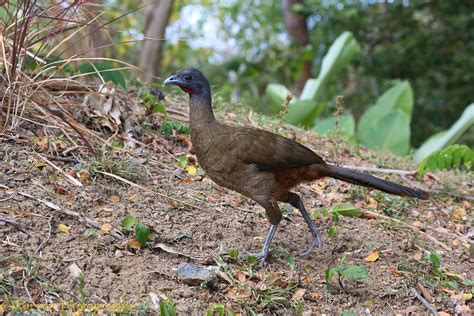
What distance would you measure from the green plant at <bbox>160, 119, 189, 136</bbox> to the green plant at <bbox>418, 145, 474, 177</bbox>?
6.15ft

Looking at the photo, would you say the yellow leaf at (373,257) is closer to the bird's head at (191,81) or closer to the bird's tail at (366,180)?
the bird's tail at (366,180)

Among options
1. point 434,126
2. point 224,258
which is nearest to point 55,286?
point 224,258

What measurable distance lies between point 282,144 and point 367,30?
740cm

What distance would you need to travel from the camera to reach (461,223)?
4684 millimetres

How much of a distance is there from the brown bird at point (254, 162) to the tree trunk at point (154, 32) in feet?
16.7

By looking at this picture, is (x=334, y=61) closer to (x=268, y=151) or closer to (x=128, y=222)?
(x=268, y=151)

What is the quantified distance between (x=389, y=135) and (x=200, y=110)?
3451mm

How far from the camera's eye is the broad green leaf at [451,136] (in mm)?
6062

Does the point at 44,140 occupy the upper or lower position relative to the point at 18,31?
lower

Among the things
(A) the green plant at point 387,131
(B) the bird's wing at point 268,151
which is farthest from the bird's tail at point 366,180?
(A) the green plant at point 387,131

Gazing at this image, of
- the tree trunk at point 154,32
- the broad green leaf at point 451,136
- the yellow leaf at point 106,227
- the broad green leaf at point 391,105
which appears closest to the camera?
the yellow leaf at point 106,227

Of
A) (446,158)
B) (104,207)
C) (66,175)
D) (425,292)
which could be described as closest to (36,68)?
(66,175)

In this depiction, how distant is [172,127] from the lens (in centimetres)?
481

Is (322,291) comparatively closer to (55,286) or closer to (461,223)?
(55,286)
